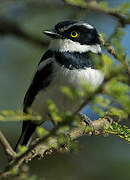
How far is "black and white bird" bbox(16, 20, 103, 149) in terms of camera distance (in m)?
3.65

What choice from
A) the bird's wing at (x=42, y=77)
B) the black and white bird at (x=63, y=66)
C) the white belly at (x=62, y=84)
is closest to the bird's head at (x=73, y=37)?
the black and white bird at (x=63, y=66)

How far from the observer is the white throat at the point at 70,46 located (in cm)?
388

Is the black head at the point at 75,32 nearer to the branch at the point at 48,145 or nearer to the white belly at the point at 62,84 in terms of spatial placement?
the white belly at the point at 62,84

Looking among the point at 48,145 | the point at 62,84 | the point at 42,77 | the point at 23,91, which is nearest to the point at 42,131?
the point at 48,145

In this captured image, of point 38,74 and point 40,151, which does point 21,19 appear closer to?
point 38,74

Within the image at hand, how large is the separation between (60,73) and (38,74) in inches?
17.1

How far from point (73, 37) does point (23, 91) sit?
296 cm

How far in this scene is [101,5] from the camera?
Answer: 2.52 m

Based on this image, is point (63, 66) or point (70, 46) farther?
point (70, 46)

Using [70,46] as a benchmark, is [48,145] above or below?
below

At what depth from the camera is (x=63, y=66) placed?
3.70m

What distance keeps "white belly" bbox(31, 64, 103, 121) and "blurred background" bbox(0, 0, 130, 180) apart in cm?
68

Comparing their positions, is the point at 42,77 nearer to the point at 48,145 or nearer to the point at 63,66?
the point at 63,66

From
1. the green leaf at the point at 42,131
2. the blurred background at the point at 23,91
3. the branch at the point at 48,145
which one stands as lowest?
the blurred background at the point at 23,91
